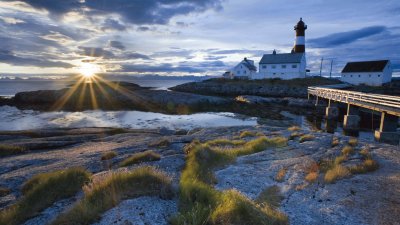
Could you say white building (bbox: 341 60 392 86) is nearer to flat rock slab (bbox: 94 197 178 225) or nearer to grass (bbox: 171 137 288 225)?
grass (bbox: 171 137 288 225)

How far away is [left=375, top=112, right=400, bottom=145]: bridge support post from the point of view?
17875mm

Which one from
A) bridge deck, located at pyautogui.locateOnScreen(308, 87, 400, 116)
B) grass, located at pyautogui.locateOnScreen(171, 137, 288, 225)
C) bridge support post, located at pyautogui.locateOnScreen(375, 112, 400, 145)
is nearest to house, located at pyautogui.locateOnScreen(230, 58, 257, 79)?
bridge deck, located at pyautogui.locateOnScreen(308, 87, 400, 116)

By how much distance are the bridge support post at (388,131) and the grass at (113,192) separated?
19.2 m

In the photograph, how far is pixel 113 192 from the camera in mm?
5188

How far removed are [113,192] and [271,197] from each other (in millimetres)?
4351

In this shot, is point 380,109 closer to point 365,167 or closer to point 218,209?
point 365,167

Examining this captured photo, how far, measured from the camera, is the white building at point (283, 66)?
243ft

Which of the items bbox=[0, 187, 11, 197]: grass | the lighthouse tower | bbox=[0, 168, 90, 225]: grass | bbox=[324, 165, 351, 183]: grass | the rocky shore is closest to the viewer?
bbox=[0, 168, 90, 225]: grass

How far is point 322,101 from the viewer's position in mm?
40906

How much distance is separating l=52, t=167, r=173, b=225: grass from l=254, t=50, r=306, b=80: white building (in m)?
76.4

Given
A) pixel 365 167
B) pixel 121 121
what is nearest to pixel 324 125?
pixel 365 167

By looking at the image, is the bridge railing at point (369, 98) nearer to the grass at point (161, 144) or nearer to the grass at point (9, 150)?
the grass at point (161, 144)

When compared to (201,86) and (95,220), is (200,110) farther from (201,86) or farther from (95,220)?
(201,86)

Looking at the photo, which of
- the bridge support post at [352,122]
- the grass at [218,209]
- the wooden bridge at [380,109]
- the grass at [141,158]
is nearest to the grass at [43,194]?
the grass at [141,158]
